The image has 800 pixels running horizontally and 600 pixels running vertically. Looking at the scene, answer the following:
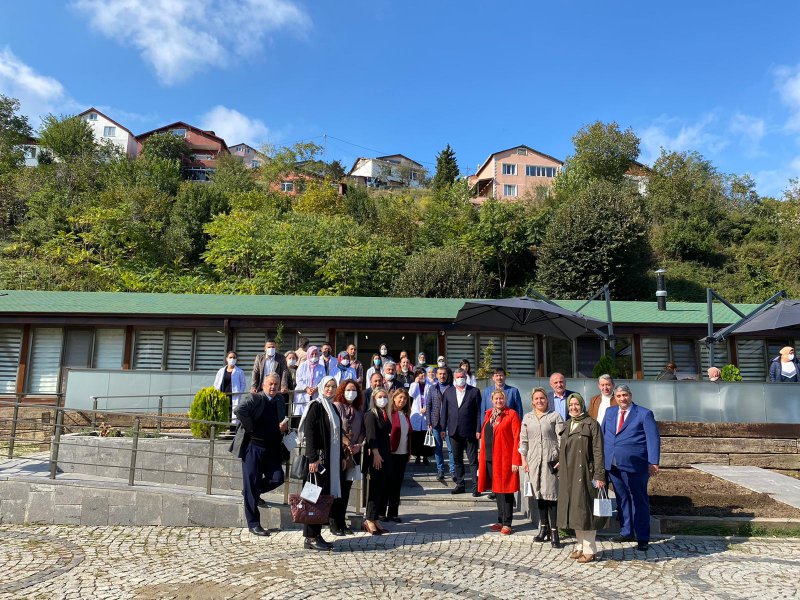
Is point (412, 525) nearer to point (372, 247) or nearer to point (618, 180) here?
point (372, 247)

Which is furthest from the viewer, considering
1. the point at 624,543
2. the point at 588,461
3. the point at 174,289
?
the point at 174,289

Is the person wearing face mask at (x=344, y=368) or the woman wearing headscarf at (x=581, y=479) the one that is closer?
the woman wearing headscarf at (x=581, y=479)

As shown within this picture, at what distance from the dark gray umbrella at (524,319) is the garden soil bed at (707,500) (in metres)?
3.74

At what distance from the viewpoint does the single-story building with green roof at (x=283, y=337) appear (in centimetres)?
1634

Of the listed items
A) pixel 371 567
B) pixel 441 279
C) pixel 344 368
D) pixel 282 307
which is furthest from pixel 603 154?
pixel 371 567

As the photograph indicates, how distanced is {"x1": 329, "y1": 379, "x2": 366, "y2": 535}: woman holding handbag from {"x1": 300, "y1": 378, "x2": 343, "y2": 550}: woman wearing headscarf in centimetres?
18

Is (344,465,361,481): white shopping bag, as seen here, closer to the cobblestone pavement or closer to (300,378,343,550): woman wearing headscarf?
(300,378,343,550): woman wearing headscarf

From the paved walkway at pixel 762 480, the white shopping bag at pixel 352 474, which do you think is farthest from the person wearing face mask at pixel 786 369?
the white shopping bag at pixel 352 474

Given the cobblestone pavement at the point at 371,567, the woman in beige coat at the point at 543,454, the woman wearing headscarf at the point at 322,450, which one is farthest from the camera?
A: the woman in beige coat at the point at 543,454

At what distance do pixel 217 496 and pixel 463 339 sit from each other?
10816mm

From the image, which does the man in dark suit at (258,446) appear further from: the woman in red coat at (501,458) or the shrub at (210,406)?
the shrub at (210,406)

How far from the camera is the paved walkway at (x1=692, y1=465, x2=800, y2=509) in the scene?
334 inches

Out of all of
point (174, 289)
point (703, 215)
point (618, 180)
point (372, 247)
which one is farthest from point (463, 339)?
point (618, 180)

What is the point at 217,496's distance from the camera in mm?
7809
